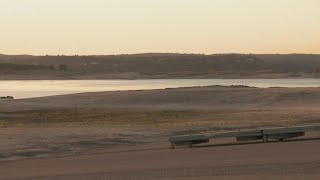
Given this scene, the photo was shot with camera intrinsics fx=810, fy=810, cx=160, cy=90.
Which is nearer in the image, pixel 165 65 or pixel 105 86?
pixel 105 86

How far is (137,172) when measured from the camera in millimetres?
14578

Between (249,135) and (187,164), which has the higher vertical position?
(249,135)

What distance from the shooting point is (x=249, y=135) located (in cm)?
1909

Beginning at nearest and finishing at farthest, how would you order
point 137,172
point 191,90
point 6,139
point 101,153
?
point 137,172
point 101,153
point 6,139
point 191,90

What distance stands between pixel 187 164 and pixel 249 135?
13.2ft

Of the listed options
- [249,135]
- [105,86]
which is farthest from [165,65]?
[249,135]

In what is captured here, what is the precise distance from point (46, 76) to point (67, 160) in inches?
4760

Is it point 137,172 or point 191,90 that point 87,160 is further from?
point 191,90

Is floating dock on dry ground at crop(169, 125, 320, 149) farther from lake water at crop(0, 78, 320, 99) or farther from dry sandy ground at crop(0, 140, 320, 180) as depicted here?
lake water at crop(0, 78, 320, 99)

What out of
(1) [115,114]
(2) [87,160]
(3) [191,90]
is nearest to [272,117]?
(1) [115,114]

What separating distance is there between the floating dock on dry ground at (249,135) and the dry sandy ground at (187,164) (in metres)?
0.41

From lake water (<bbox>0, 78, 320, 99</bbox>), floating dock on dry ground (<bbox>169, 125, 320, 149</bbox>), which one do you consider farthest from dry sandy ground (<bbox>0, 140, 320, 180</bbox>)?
lake water (<bbox>0, 78, 320, 99</bbox>)

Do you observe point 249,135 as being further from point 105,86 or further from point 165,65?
point 165,65

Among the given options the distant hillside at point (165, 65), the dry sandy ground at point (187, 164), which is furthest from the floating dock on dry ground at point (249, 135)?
the distant hillside at point (165, 65)
